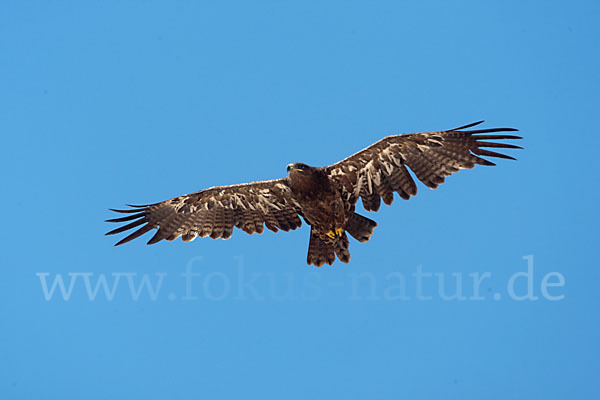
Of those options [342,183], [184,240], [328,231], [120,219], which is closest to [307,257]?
[328,231]

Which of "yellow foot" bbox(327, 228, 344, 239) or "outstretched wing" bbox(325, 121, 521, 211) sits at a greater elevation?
"outstretched wing" bbox(325, 121, 521, 211)

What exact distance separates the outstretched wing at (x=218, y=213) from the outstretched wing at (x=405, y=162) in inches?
59.2

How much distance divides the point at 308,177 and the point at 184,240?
3281 millimetres

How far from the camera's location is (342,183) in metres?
15.4

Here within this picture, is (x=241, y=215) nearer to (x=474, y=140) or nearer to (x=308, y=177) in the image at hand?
(x=308, y=177)

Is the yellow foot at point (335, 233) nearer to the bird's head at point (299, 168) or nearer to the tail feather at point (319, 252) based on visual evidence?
the tail feather at point (319, 252)

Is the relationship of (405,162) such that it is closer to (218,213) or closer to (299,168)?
(299,168)

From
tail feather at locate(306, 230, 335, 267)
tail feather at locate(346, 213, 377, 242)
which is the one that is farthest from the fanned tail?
tail feather at locate(346, 213, 377, 242)

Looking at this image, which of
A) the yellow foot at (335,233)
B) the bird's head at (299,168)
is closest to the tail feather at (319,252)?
the yellow foot at (335,233)

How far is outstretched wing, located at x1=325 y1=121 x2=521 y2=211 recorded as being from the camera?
48.6 ft

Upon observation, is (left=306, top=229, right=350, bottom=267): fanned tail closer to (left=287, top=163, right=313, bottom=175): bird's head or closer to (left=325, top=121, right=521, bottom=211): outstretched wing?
(left=325, top=121, right=521, bottom=211): outstretched wing

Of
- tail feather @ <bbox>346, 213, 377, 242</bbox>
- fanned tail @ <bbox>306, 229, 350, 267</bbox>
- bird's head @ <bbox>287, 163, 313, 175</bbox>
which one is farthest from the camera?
fanned tail @ <bbox>306, 229, 350, 267</bbox>

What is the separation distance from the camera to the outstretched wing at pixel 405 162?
583 inches

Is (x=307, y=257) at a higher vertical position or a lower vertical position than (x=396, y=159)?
lower
